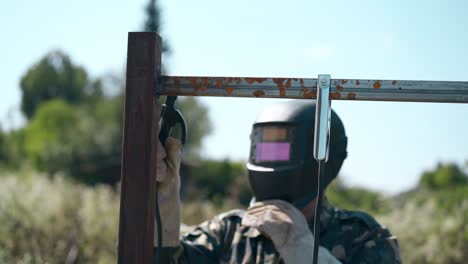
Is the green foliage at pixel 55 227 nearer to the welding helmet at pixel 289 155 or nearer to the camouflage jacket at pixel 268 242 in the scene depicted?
the camouflage jacket at pixel 268 242

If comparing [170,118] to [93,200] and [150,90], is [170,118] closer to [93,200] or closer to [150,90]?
[150,90]

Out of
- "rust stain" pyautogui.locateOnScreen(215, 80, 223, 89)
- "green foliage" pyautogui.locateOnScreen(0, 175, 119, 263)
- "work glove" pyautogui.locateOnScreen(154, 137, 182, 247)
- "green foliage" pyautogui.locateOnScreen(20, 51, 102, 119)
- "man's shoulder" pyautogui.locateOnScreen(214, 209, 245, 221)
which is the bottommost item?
"green foliage" pyautogui.locateOnScreen(0, 175, 119, 263)

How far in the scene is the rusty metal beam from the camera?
1.77 metres

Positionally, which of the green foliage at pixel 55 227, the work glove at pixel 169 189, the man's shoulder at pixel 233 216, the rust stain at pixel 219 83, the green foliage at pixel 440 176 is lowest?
the green foliage at pixel 440 176

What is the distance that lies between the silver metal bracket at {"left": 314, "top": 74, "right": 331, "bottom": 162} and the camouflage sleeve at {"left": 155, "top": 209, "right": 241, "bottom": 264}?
96cm

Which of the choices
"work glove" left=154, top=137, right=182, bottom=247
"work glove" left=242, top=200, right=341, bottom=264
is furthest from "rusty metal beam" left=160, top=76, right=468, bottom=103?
"work glove" left=242, top=200, right=341, bottom=264

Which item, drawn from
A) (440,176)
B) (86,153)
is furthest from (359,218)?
(440,176)

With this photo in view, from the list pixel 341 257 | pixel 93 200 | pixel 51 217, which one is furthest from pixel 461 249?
pixel 341 257

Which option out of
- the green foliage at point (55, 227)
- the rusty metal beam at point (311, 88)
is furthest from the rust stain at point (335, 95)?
the green foliage at point (55, 227)

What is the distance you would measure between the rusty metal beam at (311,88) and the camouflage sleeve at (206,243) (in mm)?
893

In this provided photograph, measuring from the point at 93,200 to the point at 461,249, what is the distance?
18.1 ft

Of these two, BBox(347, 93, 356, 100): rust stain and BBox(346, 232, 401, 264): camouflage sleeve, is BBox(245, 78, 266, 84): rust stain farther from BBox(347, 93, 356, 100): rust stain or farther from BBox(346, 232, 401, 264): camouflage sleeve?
BBox(346, 232, 401, 264): camouflage sleeve

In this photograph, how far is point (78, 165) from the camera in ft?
94.2

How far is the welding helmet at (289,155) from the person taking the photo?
2.90 m
